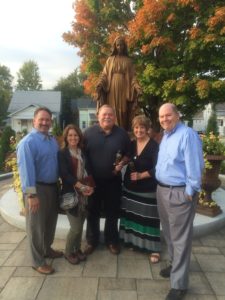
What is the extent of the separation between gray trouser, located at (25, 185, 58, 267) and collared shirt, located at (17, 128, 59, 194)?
5.8 inches

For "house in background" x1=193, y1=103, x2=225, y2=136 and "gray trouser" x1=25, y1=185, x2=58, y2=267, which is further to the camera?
"house in background" x1=193, y1=103, x2=225, y2=136

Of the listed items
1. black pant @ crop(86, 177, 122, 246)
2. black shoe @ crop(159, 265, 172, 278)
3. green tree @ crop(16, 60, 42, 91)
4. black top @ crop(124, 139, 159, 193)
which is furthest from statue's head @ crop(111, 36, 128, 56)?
green tree @ crop(16, 60, 42, 91)

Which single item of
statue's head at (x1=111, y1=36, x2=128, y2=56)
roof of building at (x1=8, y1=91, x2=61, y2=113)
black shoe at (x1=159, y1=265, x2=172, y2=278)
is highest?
roof of building at (x1=8, y1=91, x2=61, y2=113)

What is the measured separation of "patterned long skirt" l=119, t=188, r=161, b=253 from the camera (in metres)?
3.78

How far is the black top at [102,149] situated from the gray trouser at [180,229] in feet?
2.79

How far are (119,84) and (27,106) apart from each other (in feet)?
118

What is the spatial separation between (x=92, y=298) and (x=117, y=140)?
1.71 meters

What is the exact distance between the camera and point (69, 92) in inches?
2063

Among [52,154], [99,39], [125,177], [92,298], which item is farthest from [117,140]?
[99,39]

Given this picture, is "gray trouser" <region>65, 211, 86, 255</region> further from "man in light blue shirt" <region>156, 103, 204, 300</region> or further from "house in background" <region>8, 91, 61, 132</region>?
"house in background" <region>8, 91, 61, 132</region>

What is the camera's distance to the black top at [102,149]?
371 cm

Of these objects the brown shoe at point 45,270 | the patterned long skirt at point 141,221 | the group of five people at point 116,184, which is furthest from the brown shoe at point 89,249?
the brown shoe at point 45,270

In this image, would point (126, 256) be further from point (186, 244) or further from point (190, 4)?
point (190, 4)

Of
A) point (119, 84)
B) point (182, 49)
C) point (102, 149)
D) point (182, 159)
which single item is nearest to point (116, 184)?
point (102, 149)
